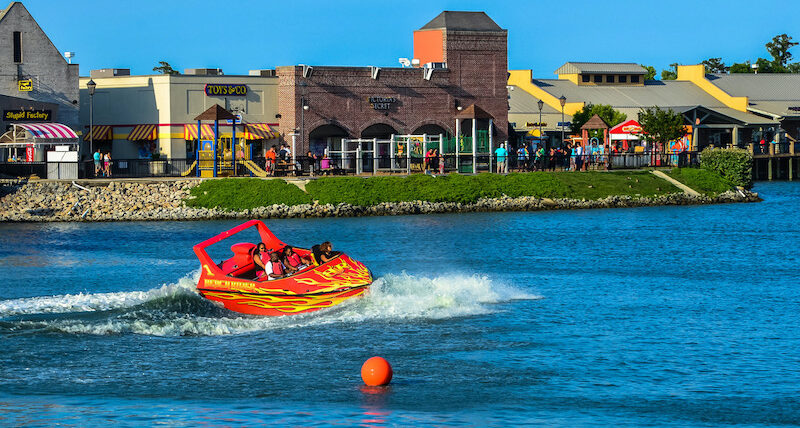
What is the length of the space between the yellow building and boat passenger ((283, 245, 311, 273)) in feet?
130

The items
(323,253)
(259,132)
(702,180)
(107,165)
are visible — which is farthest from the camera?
(702,180)

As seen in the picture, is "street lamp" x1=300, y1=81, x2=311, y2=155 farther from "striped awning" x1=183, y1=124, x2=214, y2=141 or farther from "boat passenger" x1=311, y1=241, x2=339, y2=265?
"boat passenger" x1=311, y1=241, x2=339, y2=265

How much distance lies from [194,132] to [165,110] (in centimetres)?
215

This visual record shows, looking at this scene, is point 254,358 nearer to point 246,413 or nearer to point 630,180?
point 246,413

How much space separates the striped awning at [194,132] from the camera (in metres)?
66.2

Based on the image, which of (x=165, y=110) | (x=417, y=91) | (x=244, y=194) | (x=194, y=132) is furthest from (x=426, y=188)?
(x=165, y=110)

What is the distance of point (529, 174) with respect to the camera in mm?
64438

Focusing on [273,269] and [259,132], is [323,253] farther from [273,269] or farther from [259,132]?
[259,132]

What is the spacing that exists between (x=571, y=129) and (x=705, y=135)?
13.6 metres

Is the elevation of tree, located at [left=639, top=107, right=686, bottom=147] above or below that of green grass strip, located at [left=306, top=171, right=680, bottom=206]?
above

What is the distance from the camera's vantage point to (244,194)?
5759 centimetres

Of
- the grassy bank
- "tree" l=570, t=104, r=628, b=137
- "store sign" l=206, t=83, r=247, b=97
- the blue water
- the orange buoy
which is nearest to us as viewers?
the blue water

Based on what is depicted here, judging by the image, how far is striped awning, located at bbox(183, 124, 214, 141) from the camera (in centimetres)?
6619

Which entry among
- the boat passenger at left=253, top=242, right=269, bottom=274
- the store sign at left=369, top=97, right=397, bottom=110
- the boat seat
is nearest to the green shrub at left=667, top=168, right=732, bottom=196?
the store sign at left=369, top=97, right=397, bottom=110
